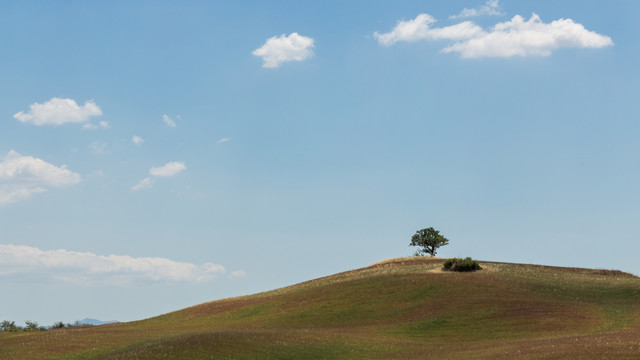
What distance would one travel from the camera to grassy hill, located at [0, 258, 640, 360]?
4616 centimetres

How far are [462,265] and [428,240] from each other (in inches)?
1167

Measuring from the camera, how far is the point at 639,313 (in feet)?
198

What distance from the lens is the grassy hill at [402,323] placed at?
46156mm

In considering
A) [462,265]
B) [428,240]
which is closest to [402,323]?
[462,265]

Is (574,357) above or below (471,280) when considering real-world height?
Result: below

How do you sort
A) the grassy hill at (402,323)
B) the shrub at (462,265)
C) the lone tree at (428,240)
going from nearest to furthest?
the grassy hill at (402,323)
the shrub at (462,265)
the lone tree at (428,240)

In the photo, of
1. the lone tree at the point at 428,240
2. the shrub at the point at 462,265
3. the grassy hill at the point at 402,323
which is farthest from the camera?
the lone tree at the point at 428,240

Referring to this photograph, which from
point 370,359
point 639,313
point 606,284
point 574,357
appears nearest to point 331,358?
point 370,359

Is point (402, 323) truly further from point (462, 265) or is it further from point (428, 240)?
point (428, 240)

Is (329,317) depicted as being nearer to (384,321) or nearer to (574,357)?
(384,321)

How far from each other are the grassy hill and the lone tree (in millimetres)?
20869

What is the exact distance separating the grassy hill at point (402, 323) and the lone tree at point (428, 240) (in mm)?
20869

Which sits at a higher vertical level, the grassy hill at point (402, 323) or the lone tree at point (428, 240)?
the lone tree at point (428, 240)

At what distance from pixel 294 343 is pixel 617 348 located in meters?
22.7
